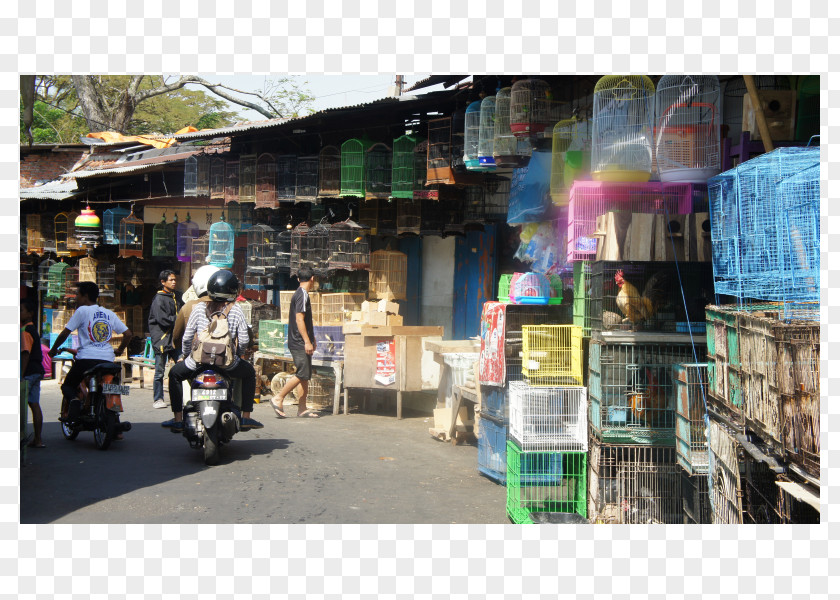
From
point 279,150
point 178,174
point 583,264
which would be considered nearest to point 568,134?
point 583,264

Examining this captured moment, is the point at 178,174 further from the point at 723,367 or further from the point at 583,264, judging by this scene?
the point at 723,367

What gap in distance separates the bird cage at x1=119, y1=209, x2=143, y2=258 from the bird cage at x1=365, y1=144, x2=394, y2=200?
652 centimetres

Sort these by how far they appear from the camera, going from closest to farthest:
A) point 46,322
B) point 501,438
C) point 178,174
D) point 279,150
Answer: point 501,438 → point 279,150 → point 178,174 → point 46,322

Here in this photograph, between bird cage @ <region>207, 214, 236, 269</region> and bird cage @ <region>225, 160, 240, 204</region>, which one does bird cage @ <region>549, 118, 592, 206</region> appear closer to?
bird cage @ <region>225, 160, 240, 204</region>

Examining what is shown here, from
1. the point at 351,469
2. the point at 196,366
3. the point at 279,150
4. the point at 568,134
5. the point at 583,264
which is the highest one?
the point at 279,150

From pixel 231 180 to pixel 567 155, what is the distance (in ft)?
27.7

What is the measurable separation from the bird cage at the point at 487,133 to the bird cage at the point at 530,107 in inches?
27.3

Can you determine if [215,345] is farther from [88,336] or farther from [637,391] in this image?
[637,391]

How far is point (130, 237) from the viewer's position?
16.4 m

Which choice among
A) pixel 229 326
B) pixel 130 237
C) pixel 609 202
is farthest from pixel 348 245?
pixel 609 202

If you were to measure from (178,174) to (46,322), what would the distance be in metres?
5.94

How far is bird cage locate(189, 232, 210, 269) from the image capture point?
15.0 meters

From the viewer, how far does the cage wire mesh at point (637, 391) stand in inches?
242

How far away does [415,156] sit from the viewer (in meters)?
11.5
